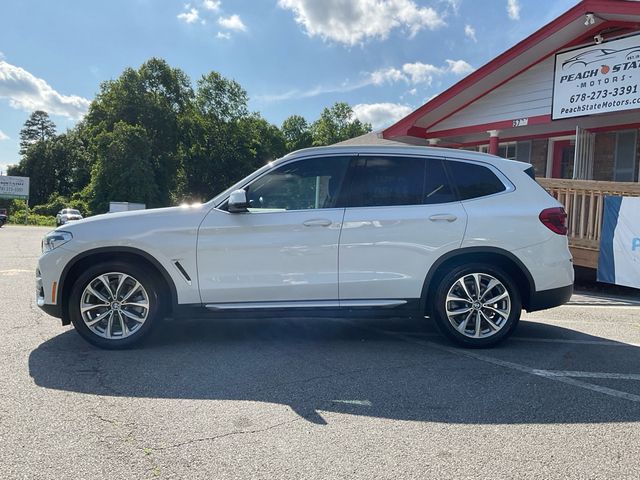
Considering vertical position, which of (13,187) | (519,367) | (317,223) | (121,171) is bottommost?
(519,367)

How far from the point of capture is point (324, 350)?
15.5 feet

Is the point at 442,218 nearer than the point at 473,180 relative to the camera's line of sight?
Yes

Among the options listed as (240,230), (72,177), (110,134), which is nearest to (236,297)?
(240,230)

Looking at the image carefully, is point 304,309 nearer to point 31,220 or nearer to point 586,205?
point 586,205

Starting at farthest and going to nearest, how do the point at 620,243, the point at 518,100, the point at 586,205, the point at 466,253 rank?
the point at 518,100, the point at 586,205, the point at 620,243, the point at 466,253

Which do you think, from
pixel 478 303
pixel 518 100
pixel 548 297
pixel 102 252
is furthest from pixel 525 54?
pixel 102 252

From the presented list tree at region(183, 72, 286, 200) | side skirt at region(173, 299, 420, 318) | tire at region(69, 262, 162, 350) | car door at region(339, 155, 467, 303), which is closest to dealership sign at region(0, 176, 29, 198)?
tree at region(183, 72, 286, 200)

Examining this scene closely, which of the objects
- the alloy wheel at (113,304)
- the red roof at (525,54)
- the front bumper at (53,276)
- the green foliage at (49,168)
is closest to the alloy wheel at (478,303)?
the alloy wheel at (113,304)

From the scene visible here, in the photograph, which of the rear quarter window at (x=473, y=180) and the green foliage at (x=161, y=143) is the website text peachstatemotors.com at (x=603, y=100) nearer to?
the rear quarter window at (x=473, y=180)

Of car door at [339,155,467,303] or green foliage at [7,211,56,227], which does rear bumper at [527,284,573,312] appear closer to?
car door at [339,155,467,303]

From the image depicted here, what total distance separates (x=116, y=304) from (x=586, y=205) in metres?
8.49

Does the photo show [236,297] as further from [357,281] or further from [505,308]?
[505,308]

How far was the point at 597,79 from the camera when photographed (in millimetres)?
10523

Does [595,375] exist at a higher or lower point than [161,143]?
lower
